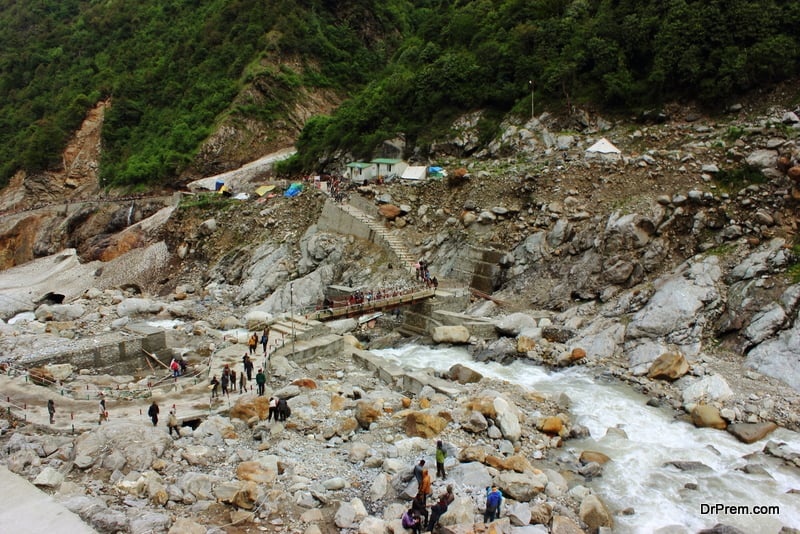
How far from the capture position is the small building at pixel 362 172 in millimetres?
38594

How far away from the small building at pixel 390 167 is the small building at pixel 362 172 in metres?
0.31

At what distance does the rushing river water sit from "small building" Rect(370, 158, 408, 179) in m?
22.2

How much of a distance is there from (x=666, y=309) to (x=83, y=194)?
65.1 metres

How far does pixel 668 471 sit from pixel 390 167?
28358 millimetres

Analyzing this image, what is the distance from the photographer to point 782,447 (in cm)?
1376

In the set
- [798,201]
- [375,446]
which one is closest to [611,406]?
[375,446]

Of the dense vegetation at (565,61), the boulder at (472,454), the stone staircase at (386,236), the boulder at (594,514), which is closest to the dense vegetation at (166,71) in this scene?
the dense vegetation at (565,61)

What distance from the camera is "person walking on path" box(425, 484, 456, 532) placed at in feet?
33.4

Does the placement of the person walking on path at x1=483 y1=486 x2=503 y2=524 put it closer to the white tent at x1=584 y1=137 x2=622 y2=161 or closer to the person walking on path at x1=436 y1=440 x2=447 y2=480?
the person walking on path at x1=436 y1=440 x2=447 y2=480

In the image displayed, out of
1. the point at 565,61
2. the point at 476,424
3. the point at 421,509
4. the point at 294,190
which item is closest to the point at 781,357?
the point at 476,424

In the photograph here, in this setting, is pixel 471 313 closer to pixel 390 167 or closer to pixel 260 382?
pixel 260 382

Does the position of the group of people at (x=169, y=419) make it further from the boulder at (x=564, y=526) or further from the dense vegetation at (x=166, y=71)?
the dense vegetation at (x=166, y=71)

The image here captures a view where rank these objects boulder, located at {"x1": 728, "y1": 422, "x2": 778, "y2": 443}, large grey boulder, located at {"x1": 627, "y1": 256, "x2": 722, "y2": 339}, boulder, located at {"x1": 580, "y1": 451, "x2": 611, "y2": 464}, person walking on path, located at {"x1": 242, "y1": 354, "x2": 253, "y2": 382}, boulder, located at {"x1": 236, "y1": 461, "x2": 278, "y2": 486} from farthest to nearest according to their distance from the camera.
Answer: large grey boulder, located at {"x1": 627, "y1": 256, "x2": 722, "y2": 339}, person walking on path, located at {"x1": 242, "y1": 354, "x2": 253, "y2": 382}, boulder, located at {"x1": 728, "y1": 422, "x2": 778, "y2": 443}, boulder, located at {"x1": 580, "y1": 451, "x2": 611, "y2": 464}, boulder, located at {"x1": 236, "y1": 461, "x2": 278, "y2": 486}

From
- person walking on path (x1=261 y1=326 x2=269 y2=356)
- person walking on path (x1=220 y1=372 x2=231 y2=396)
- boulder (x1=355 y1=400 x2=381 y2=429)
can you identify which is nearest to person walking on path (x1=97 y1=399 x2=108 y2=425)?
person walking on path (x1=220 y1=372 x2=231 y2=396)
